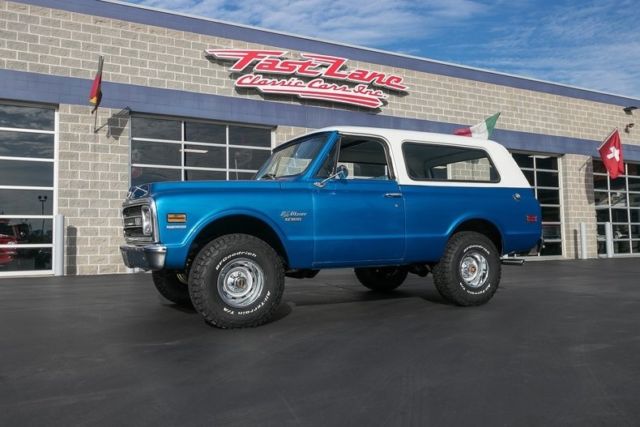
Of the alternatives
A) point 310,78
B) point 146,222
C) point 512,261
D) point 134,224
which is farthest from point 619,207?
point 146,222

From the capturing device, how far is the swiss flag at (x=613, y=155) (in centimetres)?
1933

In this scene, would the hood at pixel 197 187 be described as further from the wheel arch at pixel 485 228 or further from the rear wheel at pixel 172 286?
the wheel arch at pixel 485 228

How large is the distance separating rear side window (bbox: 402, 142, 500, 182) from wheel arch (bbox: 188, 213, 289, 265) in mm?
1834

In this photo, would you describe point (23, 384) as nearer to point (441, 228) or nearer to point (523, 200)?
point (441, 228)

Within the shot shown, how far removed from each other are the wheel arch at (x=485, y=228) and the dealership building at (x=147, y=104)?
8551mm

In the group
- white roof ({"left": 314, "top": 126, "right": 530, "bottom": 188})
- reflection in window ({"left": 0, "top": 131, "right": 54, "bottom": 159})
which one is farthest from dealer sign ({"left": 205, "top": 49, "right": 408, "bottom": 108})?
white roof ({"left": 314, "top": 126, "right": 530, "bottom": 188})

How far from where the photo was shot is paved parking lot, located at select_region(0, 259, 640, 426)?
2891 mm

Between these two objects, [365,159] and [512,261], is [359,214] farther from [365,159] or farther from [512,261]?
[512,261]

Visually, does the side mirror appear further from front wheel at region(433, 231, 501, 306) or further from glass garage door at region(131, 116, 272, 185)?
glass garage door at region(131, 116, 272, 185)

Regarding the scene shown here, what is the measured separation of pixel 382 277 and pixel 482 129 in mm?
10548

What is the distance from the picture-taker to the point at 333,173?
5.72 m

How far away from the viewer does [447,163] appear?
22.4 ft

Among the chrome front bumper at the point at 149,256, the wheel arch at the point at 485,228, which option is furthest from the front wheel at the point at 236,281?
the wheel arch at the point at 485,228

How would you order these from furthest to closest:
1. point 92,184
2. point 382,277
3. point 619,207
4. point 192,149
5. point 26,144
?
1. point 619,207
2. point 192,149
3. point 92,184
4. point 26,144
5. point 382,277
